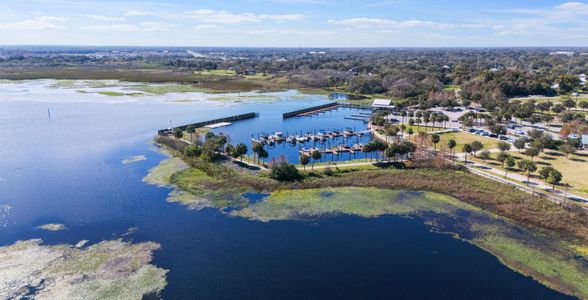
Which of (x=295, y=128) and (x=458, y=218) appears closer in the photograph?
(x=458, y=218)

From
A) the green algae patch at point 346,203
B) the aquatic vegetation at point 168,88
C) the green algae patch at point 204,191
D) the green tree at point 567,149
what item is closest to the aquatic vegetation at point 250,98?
the aquatic vegetation at point 168,88

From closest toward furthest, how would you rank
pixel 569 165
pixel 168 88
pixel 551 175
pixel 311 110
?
pixel 551 175 < pixel 569 165 < pixel 311 110 < pixel 168 88

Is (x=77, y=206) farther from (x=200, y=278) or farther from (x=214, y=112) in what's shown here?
(x=214, y=112)

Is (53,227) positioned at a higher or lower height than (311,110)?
lower

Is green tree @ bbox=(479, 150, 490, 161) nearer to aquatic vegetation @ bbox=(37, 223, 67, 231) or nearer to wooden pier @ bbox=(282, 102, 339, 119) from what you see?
wooden pier @ bbox=(282, 102, 339, 119)

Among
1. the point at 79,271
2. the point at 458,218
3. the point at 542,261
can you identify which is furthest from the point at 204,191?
the point at 542,261

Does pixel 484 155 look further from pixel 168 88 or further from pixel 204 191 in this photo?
pixel 168 88

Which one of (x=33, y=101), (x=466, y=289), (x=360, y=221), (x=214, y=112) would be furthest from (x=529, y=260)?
(x=33, y=101)
